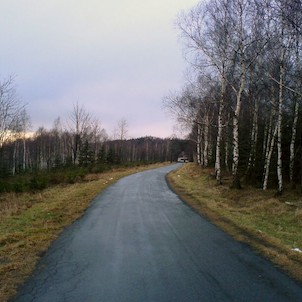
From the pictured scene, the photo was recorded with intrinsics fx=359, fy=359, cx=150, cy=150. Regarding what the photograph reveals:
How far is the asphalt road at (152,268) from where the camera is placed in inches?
197

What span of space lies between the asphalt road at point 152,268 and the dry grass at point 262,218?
44 cm

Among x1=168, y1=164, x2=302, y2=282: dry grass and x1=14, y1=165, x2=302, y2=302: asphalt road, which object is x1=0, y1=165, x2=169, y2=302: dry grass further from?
x1=168, y1=164, x2=302, y2=282: dry grass

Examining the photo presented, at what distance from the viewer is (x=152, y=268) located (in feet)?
20.4

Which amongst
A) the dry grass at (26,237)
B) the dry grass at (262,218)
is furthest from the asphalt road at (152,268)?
the dry grass at (262,218)

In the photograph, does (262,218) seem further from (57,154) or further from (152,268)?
(57,154)

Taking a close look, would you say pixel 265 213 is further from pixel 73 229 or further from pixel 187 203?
pixel 73 229

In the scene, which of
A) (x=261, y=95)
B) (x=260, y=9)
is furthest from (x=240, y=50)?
(x=261, y=95)

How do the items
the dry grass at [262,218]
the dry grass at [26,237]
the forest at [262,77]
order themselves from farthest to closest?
the forest at [262,77] < the dry grass at [262,218] < the dry grass at [26,237]

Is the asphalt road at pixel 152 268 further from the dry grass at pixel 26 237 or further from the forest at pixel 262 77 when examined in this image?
the forest at pixel 262 77

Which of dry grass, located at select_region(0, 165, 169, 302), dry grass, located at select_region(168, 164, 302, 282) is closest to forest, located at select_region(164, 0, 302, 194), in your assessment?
dry grass, located at select_region(168, 164, 302, 282)

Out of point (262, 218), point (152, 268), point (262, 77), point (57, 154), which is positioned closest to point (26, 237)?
point (152, 268)

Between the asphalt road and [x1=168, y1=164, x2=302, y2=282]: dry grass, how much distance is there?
1.45ft

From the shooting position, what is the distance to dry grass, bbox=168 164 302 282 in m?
7.37

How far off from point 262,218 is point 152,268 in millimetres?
7030
